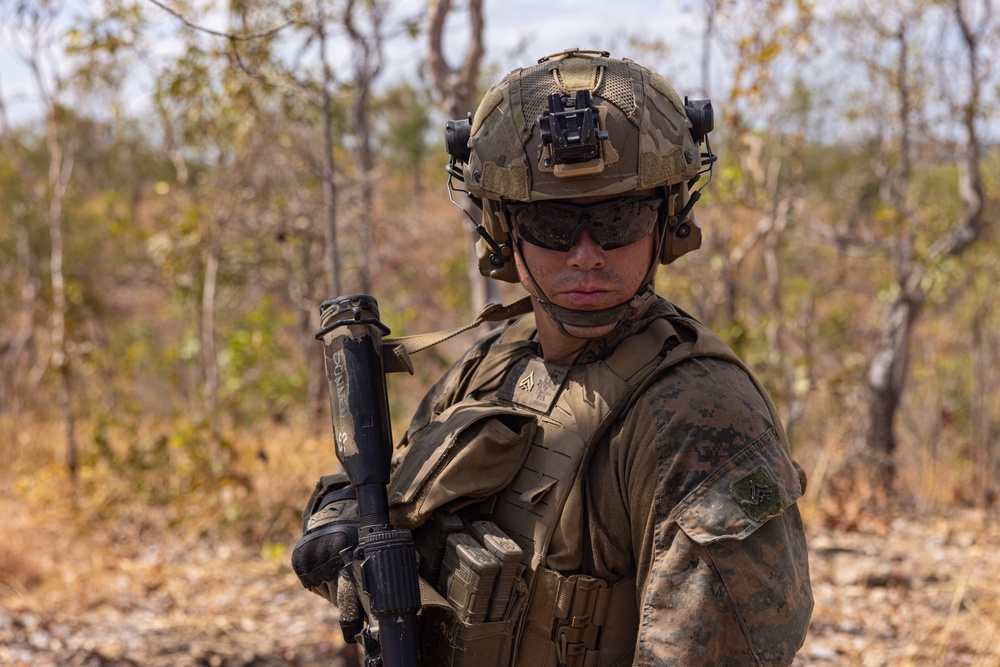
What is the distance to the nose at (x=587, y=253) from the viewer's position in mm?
1590

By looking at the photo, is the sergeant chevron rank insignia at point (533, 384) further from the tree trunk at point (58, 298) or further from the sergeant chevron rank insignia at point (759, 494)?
the tree trunk at point (58, 298)

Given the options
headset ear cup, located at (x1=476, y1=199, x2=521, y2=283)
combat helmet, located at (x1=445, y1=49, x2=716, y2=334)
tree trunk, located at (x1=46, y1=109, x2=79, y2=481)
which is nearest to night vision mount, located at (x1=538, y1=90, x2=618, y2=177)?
combat helmet, located at (x1=445, y1=49, x2=716, y2=334)

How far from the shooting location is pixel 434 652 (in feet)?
5.59

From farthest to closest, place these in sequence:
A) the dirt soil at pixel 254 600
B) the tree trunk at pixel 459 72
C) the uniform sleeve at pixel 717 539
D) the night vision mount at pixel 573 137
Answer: the dirt soil at pixel 254 600
the tree trunk at pixel 459 72
the night vision mount at pixel 573 137
the uniform sleeve at pixel 717 539

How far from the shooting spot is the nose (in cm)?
159

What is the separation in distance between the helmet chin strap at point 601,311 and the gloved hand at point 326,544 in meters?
0.60

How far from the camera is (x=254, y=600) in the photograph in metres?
4.64

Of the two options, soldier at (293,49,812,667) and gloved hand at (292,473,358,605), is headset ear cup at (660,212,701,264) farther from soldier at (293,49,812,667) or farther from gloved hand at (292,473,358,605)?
gloved hand at (292,473,358,605)

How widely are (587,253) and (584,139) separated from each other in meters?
0.21

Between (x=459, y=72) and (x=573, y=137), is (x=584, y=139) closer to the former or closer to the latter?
(x=573, y=137)

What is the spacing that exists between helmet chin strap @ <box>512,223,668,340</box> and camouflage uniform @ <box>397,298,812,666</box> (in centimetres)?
17

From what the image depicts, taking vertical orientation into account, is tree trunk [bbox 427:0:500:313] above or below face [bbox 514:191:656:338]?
above

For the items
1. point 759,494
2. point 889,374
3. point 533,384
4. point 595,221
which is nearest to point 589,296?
point 595,221

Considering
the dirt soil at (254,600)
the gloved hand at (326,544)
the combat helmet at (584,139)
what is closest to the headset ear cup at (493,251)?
the combat helmet at (584,139)
